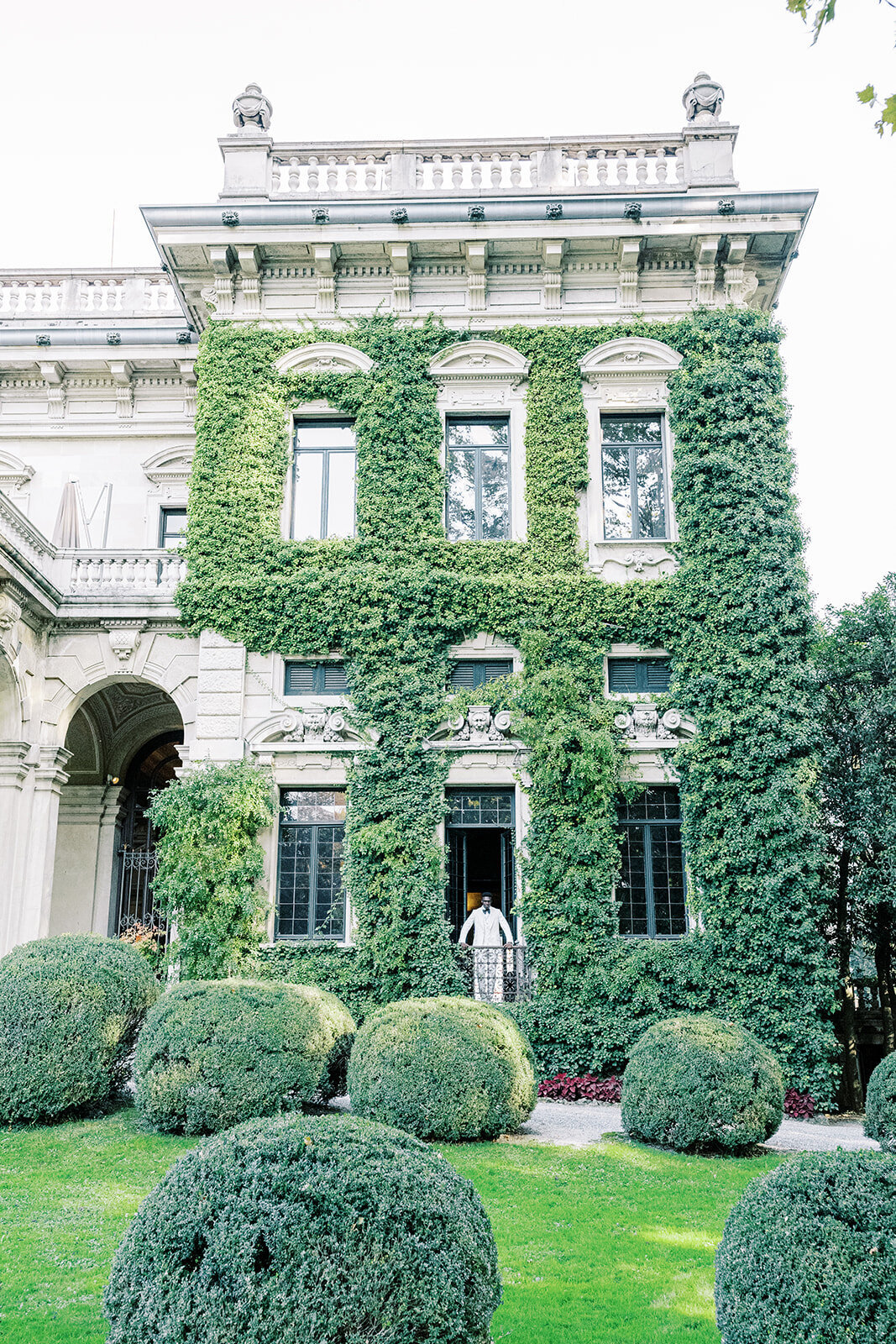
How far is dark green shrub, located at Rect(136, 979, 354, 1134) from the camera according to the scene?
33.0 feet

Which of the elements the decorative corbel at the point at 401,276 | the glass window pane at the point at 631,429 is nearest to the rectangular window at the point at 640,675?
the glass window pane at the point at 631,429

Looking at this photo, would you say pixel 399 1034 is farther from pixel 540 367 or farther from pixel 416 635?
pixel 540 367

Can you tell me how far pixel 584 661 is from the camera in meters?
16.5

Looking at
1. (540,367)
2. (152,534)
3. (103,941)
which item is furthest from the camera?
(152,534)

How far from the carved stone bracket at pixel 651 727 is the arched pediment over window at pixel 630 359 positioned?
5.60 meters

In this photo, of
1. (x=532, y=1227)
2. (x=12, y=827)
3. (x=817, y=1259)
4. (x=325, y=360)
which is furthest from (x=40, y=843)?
(x=817, y=1259)

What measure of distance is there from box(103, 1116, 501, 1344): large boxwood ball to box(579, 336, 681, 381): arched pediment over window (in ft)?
49.7

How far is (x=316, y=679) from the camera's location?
16.9 m

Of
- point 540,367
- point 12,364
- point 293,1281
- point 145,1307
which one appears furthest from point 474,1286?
point 12,364

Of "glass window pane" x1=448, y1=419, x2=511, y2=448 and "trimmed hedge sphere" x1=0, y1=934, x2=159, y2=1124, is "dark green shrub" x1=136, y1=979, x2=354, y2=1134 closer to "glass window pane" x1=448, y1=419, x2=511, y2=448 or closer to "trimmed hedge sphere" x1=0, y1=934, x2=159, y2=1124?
"trimmed hedge sphere" x1=0, y1=934, x2=159, y2=1124

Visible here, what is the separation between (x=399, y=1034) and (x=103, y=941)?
3576 millimetres

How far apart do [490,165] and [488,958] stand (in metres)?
13.0

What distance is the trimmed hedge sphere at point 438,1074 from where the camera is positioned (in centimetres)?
1011

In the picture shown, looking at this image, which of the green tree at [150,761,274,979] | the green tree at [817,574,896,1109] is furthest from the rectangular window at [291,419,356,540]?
the green tree at [817,574,896,1109]
